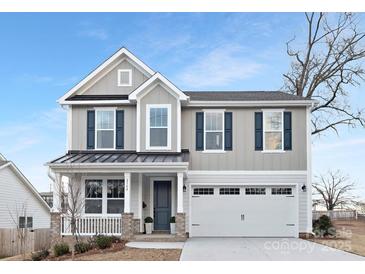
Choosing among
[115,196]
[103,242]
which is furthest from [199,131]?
[103,242]

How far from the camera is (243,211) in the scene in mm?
21469

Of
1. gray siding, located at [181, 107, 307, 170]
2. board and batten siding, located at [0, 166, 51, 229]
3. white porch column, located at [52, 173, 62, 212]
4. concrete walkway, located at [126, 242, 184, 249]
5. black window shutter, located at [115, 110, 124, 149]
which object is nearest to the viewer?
concrete walkway, located at [126, 242, 184, 249]

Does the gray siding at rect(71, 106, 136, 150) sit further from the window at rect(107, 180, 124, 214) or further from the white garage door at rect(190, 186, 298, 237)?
the white garage door at rect(190, 186, 298, 237)

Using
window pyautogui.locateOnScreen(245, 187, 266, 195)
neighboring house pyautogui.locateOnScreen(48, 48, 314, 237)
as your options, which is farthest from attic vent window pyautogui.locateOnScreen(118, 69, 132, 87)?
window pyautogui.locateOnScreen(245, 187, 266, 195)

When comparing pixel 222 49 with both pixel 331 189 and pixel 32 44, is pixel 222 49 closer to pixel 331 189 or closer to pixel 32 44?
pixel 32 44

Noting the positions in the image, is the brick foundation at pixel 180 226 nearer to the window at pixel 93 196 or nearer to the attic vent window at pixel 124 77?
the window at pixel 93 196

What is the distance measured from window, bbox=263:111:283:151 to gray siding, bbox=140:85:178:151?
12.6 feet

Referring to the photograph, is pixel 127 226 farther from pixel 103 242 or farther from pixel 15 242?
pixel 15 242

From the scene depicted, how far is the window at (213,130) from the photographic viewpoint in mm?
21516

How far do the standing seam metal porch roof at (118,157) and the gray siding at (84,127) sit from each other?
0.36 metres

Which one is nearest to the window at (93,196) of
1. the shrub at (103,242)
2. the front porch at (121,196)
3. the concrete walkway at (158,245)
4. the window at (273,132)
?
the front porch at (121,196)

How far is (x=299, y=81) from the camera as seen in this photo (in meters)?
33.7

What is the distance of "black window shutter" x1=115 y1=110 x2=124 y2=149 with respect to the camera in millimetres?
21656

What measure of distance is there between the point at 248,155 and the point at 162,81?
187 inches
